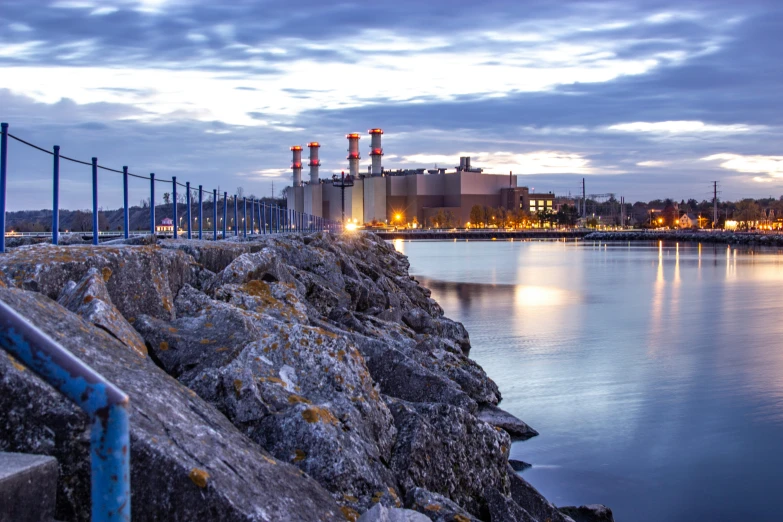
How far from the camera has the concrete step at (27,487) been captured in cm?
199

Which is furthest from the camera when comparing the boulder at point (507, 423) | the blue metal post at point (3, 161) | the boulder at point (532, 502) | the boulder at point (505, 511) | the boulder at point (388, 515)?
the boulder at point (507, 423)

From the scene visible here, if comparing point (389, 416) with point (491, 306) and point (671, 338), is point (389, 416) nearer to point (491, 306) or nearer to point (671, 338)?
point (671, 338)

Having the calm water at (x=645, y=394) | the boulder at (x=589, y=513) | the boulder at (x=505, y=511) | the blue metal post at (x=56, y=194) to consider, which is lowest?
the calm water at (x=645, y=394)

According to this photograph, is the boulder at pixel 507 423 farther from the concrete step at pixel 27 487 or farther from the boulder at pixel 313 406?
the concrete step at pixel 27 487

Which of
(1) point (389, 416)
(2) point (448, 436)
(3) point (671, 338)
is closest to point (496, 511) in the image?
(2) point (448, 436)

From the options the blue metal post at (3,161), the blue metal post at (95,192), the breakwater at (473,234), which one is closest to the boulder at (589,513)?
the blue metal post at (3,161)

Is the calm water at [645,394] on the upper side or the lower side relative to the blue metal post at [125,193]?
lower

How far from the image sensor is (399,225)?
5025 inches

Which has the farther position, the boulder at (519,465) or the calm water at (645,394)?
the boulder at (519,465)

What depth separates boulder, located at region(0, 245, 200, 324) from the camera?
436cm

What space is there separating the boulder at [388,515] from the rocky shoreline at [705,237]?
9495 cm

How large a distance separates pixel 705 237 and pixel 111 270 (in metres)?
108

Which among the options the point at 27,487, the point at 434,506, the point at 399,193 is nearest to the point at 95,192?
the point at 434,506

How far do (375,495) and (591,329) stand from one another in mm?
16728
